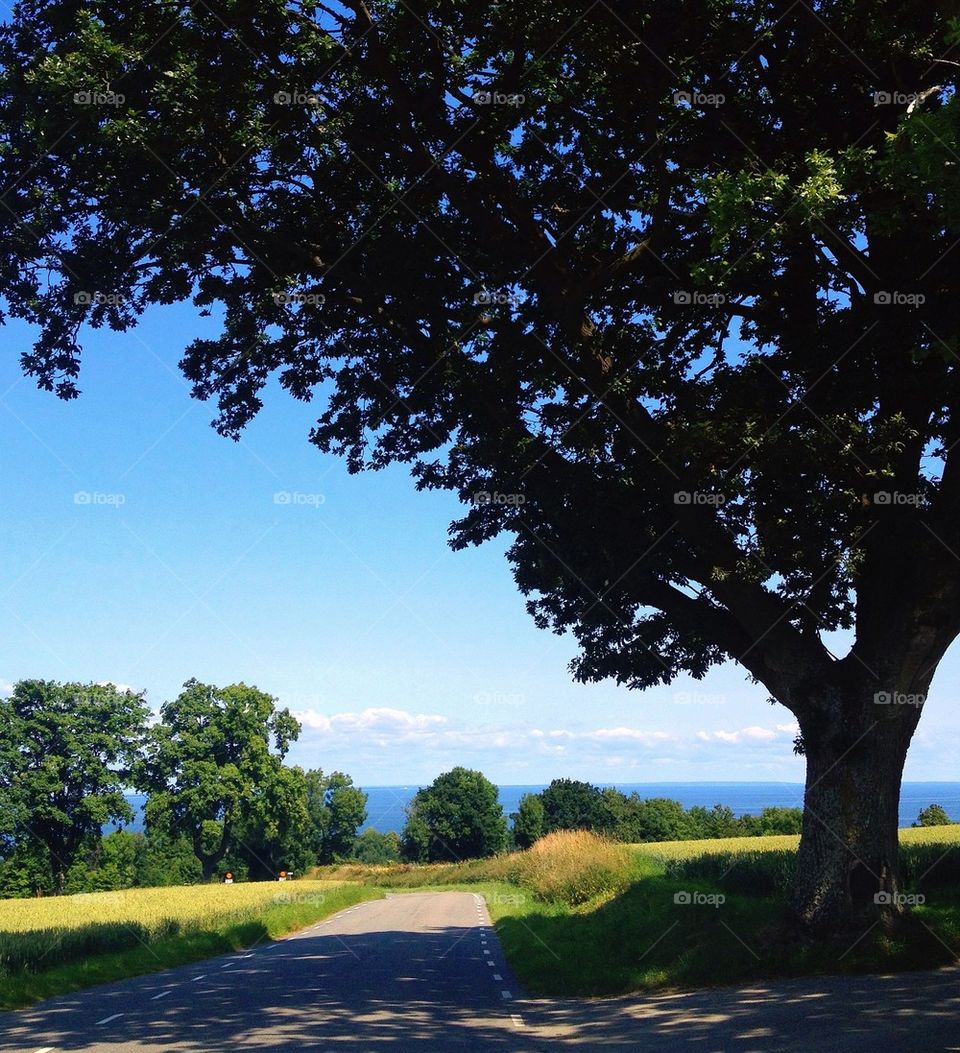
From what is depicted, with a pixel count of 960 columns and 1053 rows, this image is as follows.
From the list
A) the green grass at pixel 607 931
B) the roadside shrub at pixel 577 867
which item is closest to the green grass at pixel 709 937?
the green grass at pixel 607 931

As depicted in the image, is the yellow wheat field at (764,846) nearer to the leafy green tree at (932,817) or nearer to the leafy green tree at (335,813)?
the leafy green tree at (932,817)

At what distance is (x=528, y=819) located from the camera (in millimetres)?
115438

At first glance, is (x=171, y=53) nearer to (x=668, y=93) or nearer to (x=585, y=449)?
(x=668, y=93)

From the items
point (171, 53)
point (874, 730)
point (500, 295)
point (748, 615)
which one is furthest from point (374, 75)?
point (874, 730)

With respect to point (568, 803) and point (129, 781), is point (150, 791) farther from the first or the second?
point (568, 803)


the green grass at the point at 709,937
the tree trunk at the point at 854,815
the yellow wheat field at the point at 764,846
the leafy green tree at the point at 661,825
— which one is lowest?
the leafy green tree at the point at 661,825

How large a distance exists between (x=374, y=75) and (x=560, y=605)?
971 centimetres

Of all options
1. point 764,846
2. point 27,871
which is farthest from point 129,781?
point 764,846

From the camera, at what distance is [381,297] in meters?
15.4

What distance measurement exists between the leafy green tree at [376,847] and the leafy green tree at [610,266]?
158 meters

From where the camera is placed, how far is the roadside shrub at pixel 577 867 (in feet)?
89.5

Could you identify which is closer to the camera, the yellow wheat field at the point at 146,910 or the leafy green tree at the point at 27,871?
the yellow wheat field at the point at 146,910

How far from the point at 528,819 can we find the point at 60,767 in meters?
61.5

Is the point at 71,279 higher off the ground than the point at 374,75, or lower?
lower
